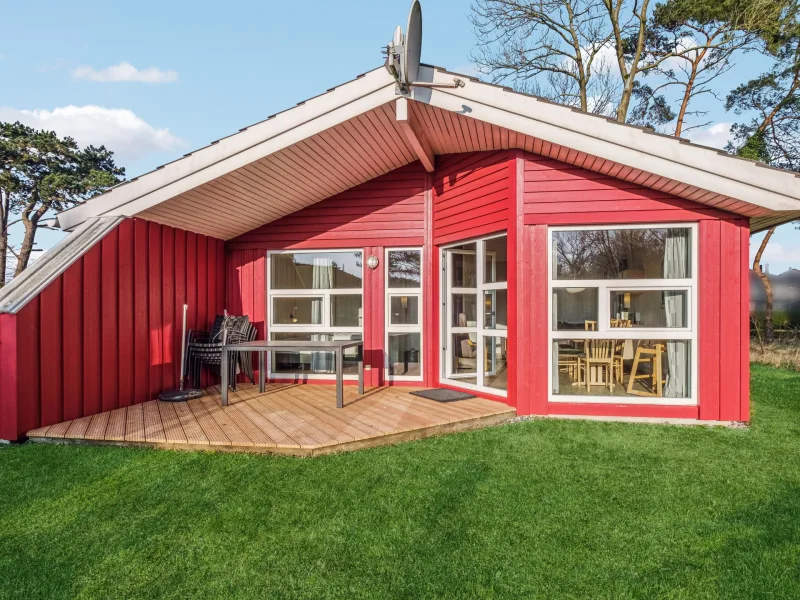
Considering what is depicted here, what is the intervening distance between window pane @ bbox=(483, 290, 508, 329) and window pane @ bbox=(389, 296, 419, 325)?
3.59 ft

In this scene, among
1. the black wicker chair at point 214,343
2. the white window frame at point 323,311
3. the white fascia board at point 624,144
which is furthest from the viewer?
the white window frame at point 323,311

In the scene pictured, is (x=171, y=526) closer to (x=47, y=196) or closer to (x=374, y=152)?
(x=374, y=152)

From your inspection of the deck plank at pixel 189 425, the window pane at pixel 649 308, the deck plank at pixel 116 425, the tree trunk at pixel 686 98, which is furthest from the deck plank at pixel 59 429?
the tree trunk at pixel 686 98

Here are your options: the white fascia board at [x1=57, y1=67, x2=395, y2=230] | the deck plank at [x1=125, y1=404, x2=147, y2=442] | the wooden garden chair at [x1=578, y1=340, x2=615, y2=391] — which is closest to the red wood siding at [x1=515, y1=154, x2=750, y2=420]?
the wooden garden chair at [x1=578, y1=340, x2=615, y2=391]

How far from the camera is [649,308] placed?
4684mm

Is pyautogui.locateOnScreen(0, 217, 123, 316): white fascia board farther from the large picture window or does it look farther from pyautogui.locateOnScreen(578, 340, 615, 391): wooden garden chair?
pyautogui.locateOnScreen(578, 340, 615, 391): wooden garden chair

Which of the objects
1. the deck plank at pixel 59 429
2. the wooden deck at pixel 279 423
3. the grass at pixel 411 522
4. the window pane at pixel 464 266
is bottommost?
the grass at pixel 411 522

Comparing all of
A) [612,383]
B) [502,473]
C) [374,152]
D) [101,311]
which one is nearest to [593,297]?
[612,383]

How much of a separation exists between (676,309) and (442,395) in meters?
2.76

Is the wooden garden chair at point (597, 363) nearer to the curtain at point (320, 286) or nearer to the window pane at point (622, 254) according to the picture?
the window pane at point (622, 254)

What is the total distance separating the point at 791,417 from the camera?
4.90 meters

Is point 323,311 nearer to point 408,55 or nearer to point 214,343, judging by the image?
point 214,343

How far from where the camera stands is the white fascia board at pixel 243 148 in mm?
4516

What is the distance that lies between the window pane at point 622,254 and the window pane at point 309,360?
3.11 meters
